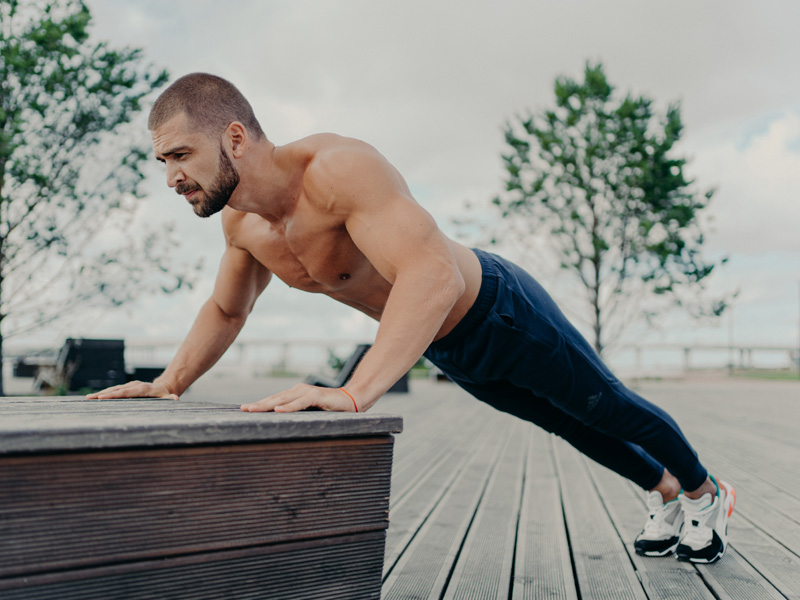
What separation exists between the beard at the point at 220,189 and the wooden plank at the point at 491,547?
3.48ft

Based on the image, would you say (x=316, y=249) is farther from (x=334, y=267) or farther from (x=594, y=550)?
(x=594, y=550)

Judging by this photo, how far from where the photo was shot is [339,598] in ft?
3.11

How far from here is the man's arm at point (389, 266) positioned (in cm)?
112

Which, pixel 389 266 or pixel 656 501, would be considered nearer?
pixel 389 266

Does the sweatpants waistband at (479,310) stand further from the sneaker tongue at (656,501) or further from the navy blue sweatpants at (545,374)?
the sneaker tongue at (656,501)

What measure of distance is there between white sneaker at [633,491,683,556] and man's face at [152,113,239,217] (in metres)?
1.61

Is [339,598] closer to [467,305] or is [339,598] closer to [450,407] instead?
[467,305]

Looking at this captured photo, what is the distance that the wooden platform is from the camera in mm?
1687

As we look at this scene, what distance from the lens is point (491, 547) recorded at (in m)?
2.03

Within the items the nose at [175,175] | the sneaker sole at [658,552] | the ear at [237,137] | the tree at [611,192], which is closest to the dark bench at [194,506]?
the nose at [175,175]

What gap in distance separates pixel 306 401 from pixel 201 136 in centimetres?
58

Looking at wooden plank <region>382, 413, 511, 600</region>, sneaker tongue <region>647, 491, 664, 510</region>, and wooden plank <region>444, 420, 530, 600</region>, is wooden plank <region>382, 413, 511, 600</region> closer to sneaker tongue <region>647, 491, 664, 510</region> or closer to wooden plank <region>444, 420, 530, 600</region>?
wooden plank <region>444, 420, 530, 600</region>

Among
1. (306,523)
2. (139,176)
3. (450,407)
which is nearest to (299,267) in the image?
(306,523)

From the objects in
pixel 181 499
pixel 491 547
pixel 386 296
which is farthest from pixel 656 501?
pixel 181 499
